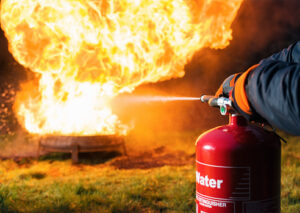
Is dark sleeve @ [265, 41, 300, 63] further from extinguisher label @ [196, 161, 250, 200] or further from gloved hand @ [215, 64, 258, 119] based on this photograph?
extinguisher label @ [196, 161, 250, 200]

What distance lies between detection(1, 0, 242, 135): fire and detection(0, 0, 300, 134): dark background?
2342 mm

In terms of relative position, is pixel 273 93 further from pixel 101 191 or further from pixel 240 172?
pixel 101 191

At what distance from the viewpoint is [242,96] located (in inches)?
73.9

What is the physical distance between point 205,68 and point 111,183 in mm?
6548

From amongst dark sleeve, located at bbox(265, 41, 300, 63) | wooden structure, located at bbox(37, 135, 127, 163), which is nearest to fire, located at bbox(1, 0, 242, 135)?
wooden structure, located at bbox(37, 135, 127, 163)

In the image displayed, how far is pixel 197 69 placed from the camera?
10.5 m

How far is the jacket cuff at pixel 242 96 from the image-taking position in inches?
73.6

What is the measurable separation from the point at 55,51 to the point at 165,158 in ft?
11.5

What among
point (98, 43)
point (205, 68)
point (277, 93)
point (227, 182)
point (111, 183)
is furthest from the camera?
point (205, 68)

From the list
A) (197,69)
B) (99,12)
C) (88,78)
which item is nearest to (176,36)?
(99,12)

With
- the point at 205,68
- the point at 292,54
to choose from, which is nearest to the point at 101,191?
the point at 292,54

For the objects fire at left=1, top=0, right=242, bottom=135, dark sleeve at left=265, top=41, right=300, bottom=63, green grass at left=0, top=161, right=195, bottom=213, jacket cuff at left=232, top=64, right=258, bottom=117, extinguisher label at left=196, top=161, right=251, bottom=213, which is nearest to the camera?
jacket cuff at left=232, top=64, right=258, bottom=117

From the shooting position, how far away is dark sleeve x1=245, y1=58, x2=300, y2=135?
5.35 ft

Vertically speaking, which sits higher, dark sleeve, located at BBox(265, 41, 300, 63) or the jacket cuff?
dark sleeve, located at BBox(265, 41, 300, 63)
